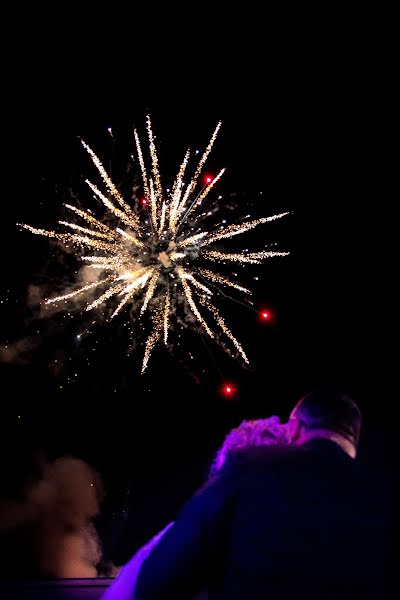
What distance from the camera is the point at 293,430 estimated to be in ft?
6.20

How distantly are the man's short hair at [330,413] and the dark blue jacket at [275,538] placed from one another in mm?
228

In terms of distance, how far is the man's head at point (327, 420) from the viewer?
181cm

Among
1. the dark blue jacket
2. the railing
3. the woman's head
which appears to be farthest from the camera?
the railing

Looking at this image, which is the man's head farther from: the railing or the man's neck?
the railing

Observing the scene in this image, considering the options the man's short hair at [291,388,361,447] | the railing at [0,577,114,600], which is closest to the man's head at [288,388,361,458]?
the man's short hair at [291,388,361,447]

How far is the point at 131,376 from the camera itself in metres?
10.7

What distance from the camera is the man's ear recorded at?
185 centimetres

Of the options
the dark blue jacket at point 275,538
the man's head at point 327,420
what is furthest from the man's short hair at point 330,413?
the dark blue jacket at point 275,538

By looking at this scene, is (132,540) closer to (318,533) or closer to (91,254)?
(318,533)

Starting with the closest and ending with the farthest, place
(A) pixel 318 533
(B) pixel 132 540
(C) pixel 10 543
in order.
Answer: (A) pixel 318 533 < (B) pixel 132 540 < (C) pixel 10 543

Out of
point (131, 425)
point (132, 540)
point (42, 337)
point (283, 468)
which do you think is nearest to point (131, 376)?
point (131, 425)

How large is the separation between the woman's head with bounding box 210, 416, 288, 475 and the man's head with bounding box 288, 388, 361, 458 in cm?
6

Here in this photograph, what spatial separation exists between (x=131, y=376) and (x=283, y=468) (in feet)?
30.8

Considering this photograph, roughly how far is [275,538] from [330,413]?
578 millimetres
